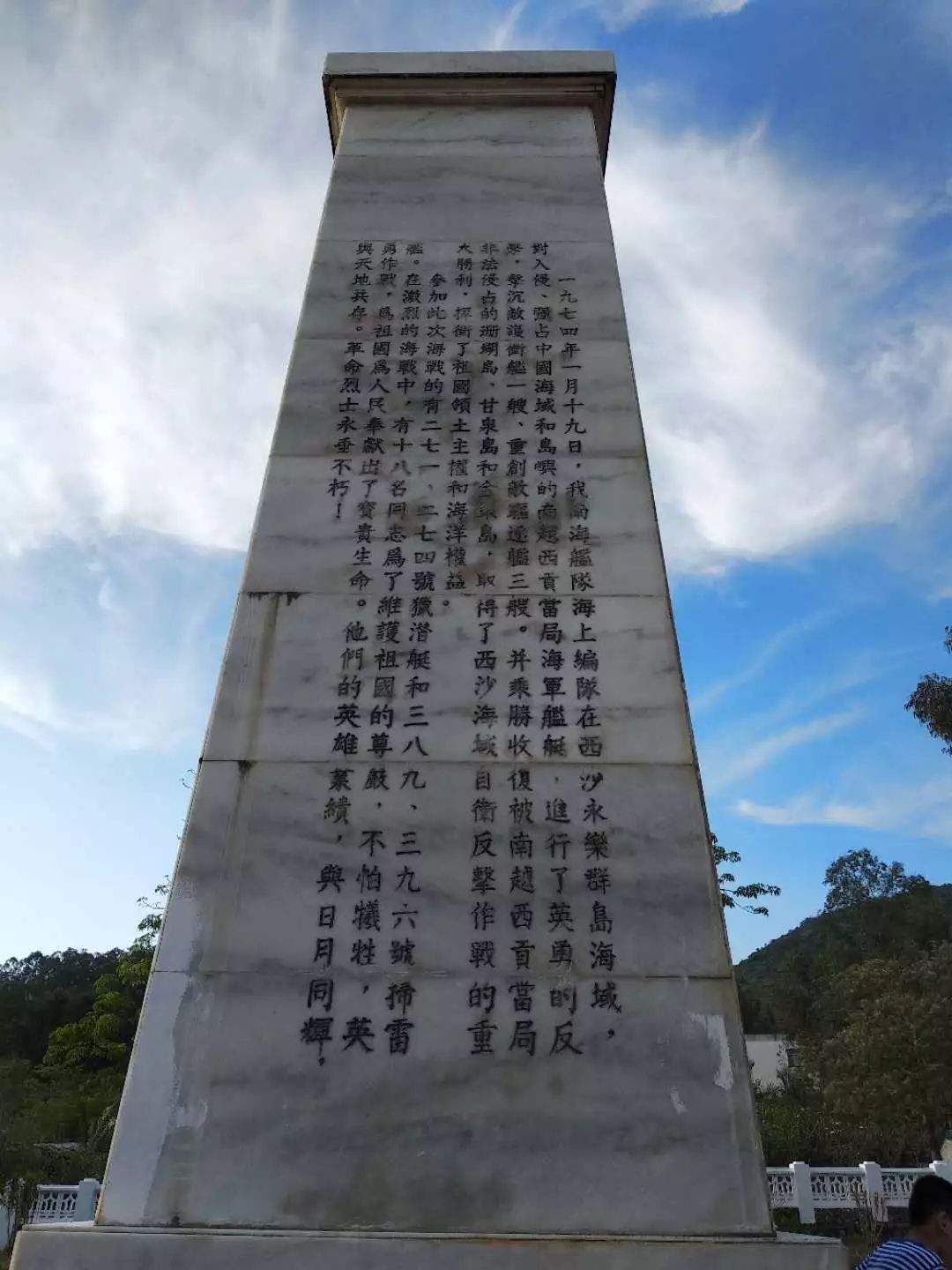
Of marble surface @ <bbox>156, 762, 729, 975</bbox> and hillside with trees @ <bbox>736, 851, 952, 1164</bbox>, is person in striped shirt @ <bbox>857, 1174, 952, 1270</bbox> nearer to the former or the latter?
marble surface @ <bbox>156, 762, 729, 975</bbox>

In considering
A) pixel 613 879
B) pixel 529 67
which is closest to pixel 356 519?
pixel 613 879

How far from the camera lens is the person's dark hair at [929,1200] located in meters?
2.18

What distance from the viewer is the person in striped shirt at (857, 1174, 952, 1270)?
2.07m

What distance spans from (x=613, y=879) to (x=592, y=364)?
2536 millimetres

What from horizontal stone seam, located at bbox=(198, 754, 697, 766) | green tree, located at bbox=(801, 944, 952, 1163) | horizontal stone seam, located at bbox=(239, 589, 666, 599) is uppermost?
green tree, located at bbox=(801, 944, 952, 1163)

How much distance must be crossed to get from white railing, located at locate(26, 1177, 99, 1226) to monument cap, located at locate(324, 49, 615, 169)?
10.5 metres

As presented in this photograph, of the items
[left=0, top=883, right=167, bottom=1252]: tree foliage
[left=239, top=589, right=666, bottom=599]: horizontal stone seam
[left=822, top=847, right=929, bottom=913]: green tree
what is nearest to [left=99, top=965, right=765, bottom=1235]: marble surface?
[left=239, top=589, right=666, bottom=599]: horizontal stone seam

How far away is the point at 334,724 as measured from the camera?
3.50 m

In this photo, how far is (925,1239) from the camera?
85.1 inches

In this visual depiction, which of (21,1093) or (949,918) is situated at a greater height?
(949,918)

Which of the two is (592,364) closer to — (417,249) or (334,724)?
(417,249)

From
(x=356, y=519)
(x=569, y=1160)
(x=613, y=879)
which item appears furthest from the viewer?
(x=356, y=519)

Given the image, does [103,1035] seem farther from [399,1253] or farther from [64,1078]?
[399,1253]

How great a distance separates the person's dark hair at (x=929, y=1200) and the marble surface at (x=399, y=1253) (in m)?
0.34
